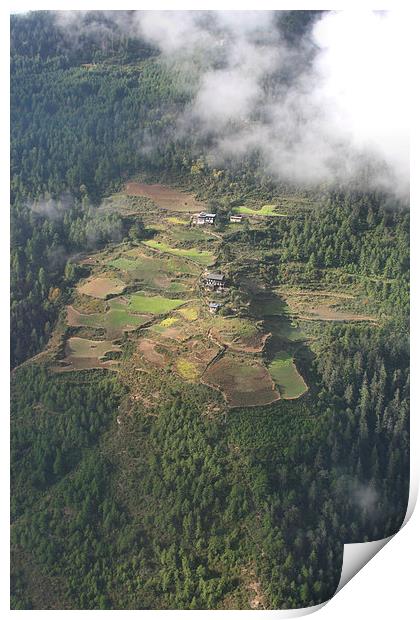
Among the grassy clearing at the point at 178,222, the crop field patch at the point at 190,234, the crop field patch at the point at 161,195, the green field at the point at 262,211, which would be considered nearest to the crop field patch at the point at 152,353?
the crop field patch at the point at 190,234

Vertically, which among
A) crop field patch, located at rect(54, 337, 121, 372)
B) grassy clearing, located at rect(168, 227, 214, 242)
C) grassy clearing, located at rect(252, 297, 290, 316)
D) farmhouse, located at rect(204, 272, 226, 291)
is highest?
grassy clearing, located at rect(168, 227, 214, 242)

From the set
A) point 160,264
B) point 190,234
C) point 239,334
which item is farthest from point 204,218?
point 239,334

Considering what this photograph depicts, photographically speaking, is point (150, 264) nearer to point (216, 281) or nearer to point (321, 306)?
point (216, 281)

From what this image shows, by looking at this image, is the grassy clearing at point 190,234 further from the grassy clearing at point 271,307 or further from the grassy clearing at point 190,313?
the grassy clearing at point 271,307

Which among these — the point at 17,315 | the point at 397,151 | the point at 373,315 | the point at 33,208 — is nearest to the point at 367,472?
the point at 373,315

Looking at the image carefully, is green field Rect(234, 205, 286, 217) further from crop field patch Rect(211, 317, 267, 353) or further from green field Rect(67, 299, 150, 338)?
green field Rect(67, 299, 150, 338)

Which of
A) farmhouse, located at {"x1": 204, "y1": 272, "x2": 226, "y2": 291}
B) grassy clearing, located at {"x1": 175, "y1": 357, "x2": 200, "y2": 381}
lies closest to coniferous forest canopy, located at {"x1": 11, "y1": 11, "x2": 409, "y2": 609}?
grassy clearing, located at {"x1": 175, "y1": 357, "x2": 200, "y2": 381}
